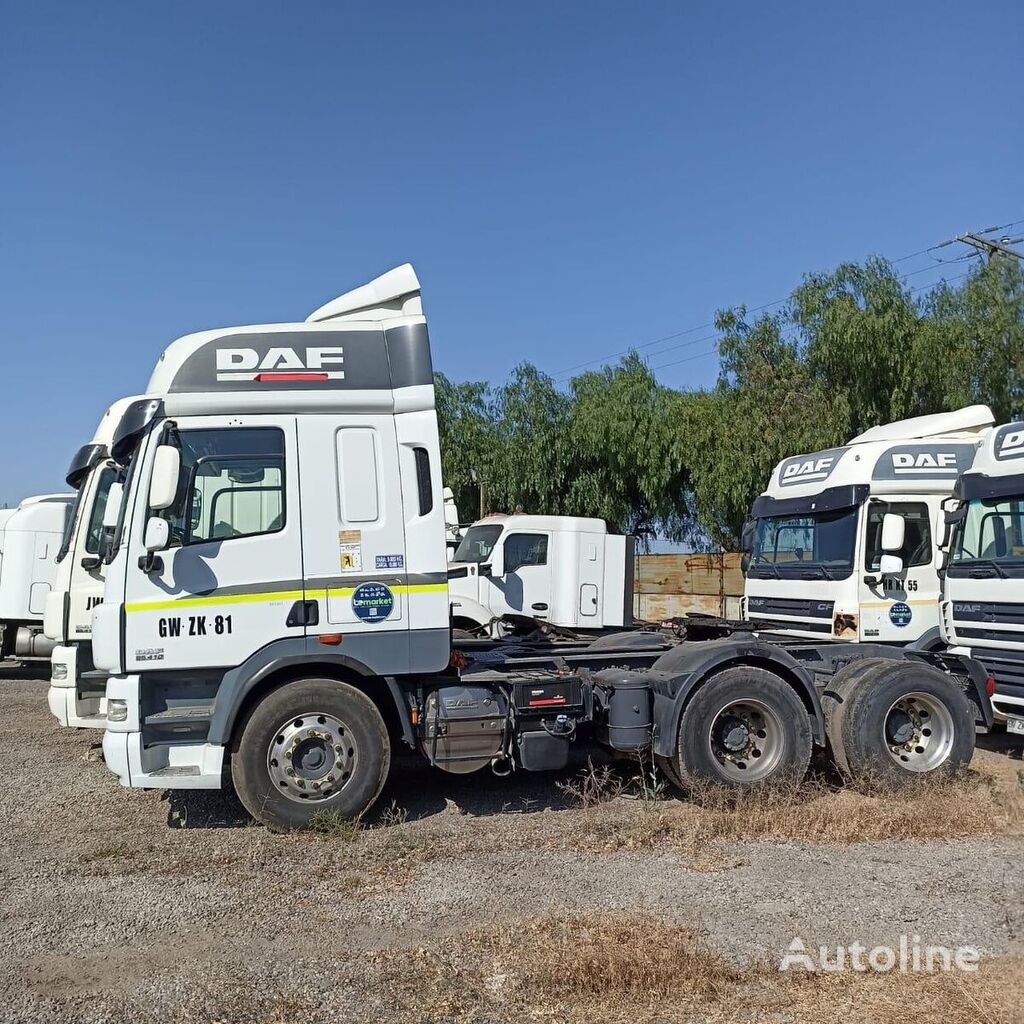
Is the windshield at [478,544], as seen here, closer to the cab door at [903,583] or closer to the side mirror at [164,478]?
the cab door at [903,583]

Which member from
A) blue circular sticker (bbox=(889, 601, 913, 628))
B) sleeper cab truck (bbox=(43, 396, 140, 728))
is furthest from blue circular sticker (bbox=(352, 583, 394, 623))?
blue circular sticker (bbox=(889, 601, 913, 628))

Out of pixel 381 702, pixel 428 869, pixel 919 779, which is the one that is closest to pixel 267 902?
pixel 428 869

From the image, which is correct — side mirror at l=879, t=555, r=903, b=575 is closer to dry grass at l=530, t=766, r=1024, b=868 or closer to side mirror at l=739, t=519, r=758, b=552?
side mirror at l=739, t=519, r=758, b=552

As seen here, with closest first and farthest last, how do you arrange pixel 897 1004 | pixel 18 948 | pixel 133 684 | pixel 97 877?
pixel 897 1004
pixel 18 948
pixel 97 877
pixel 133 684

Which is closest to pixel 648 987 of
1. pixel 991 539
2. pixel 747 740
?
pixel 747 740

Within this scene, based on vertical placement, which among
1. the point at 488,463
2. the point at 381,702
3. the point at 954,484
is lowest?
the point at 381,702

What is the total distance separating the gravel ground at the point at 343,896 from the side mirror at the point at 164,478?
2320 mm

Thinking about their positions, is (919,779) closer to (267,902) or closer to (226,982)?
(267,902)

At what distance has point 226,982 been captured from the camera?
4.64m

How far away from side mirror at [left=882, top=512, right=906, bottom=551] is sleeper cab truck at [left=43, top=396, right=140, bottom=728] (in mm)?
7321

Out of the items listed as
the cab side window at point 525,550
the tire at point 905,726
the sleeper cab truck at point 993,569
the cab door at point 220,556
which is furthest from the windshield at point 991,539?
the cab side window at point 525,550

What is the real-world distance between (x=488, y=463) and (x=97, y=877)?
2371cm

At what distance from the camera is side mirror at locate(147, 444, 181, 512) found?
6707 mm

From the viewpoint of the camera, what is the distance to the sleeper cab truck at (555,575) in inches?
607
